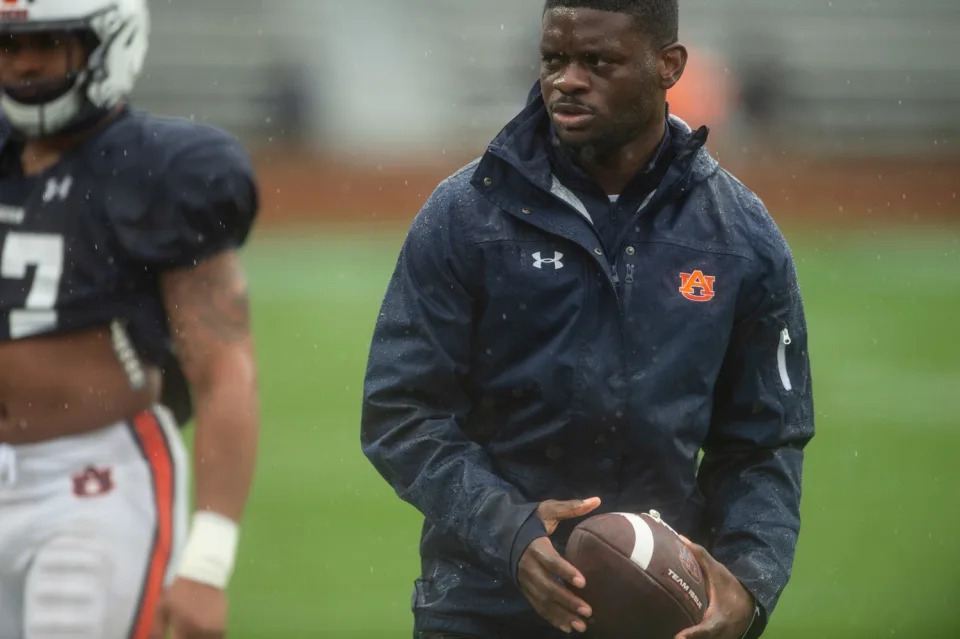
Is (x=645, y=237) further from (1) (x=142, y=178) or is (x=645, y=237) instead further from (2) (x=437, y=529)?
(1) (x=142, y=178)

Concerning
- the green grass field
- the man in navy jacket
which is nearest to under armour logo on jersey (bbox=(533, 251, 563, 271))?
the man in navy jacket

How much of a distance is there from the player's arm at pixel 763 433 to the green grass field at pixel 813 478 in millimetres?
3125

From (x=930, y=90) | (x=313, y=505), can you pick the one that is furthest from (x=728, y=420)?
(x=930, y=90)

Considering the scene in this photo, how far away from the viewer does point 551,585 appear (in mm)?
2850

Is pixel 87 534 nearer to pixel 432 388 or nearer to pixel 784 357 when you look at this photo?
pixel 432 388

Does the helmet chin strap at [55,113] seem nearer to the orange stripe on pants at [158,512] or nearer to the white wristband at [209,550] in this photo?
the orange stripe on pants at [158,512]

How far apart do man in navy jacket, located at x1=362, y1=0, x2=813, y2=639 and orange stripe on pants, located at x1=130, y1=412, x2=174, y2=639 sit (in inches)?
18.4

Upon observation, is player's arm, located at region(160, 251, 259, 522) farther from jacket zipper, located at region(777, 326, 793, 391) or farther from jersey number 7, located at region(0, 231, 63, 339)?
jacket zipper, located at region(777, 326, 793, 391)

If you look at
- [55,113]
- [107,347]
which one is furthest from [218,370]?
[55,113]

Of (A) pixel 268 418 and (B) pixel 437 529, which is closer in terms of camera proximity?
(B) pixel 437 529

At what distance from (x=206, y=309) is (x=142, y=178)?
0.94ft

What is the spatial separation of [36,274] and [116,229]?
18 centimetres

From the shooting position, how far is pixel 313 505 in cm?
825

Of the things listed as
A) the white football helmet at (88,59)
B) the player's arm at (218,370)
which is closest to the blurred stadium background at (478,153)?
the player's arm at (218,370)
